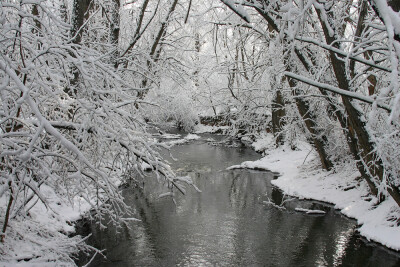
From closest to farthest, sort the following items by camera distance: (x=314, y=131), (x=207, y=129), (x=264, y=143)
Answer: (x=314, y=131) → (x=264, y=143) → (x=207, y=129)

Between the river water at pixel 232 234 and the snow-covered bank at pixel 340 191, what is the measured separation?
0.95ft

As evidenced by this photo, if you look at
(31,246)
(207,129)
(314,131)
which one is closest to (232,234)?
(31,246)

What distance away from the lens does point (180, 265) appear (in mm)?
6258

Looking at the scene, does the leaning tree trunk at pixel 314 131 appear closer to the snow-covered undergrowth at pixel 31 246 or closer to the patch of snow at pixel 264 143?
the patch of snow at pixel 264 143

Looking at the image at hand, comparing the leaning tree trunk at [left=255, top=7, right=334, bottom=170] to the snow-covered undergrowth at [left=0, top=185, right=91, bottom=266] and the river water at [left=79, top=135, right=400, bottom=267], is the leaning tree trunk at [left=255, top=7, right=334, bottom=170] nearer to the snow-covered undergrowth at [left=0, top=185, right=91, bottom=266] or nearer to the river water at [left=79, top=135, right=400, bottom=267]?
the river water at [left=79, top=135, right=400, bottom=267]

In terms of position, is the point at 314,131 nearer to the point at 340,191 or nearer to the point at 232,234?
the point at 340,191

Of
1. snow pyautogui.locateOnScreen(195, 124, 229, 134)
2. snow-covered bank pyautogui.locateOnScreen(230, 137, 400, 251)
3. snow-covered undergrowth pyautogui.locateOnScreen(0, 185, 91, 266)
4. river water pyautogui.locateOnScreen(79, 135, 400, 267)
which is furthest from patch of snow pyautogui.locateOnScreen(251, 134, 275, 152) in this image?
snow-covered undergrowth pyautogui.locateOnScreen(0, 185, 91, 266)

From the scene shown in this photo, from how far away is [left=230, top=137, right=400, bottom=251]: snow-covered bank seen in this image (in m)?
7.44

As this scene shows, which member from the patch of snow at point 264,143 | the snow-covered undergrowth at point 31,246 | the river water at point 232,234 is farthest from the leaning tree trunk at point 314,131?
the snow-covered undergrowth at point 31,246

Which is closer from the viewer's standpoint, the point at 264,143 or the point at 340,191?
the point at 340,191

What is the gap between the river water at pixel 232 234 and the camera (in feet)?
21.4

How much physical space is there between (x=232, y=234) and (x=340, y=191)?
4.22 metres

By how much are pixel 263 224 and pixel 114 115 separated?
5.32 meters

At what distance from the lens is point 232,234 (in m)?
7.70
